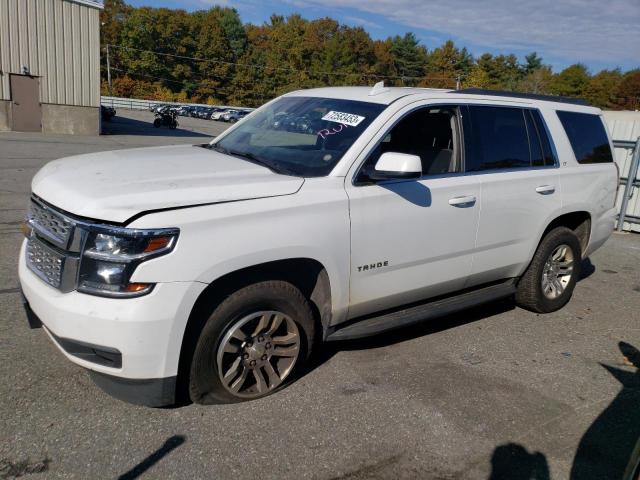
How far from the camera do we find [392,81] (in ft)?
308

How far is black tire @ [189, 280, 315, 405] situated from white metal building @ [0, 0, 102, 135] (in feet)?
80.3

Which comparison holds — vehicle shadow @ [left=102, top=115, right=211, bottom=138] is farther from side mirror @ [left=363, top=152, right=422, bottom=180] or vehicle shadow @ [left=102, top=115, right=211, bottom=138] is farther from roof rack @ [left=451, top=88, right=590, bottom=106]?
side mirror @ [left=363, top=152, right=422, bottom=180]

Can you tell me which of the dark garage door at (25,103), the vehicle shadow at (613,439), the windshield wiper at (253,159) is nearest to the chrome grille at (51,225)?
the windshield wiper at (253,159)

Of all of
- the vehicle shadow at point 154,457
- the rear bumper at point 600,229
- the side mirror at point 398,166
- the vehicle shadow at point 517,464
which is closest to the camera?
the vehicle shadow at point 154,457

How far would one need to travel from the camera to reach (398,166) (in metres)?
3.40

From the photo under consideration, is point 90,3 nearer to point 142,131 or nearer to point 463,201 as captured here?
point 142,131

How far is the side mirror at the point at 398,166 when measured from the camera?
11.1 feet

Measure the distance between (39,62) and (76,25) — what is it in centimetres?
228

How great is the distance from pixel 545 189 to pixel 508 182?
53 cm

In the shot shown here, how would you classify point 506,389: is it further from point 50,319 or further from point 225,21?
point 225,21

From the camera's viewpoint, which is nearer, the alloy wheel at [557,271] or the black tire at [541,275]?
the black tire at [541,275]

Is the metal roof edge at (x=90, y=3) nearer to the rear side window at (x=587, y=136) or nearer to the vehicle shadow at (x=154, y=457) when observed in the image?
the rear side window at (x=587, y=136)

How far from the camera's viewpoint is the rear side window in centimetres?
520

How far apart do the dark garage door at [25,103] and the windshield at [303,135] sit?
76.6ft
